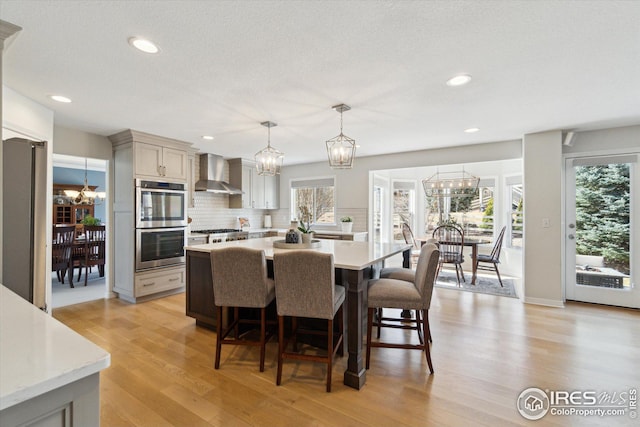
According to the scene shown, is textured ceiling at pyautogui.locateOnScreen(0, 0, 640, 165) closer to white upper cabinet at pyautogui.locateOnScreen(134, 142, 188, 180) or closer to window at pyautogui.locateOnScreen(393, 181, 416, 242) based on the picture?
white upper cabinet at pyautogui.locateOnScreen(134, 142, 188, 180)

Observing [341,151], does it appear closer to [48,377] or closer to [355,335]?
[355,335]

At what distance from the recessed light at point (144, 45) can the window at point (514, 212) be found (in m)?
6.48

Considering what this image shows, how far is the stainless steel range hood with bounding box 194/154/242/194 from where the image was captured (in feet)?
17.1

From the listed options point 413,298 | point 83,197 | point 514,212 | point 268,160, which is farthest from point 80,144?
point 514,212

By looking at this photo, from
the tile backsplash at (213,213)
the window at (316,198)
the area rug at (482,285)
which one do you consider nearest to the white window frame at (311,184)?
the window at (316,198)

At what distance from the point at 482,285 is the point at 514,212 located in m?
2.04

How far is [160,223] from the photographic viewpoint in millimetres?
4203

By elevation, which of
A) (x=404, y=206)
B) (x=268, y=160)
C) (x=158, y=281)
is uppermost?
(x=268, y=160)

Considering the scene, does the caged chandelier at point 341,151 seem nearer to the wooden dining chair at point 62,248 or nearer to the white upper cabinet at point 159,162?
the white upper cabinet at point 159,162

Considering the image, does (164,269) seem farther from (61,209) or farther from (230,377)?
(61,209)

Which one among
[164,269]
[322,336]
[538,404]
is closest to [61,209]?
[164,269]

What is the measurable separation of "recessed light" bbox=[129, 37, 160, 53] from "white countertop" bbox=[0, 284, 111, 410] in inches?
66.9

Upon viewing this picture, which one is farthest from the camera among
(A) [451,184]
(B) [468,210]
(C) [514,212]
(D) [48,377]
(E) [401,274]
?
(B) [468,210]

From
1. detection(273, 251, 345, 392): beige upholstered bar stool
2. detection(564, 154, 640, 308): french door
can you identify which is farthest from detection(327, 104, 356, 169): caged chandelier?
detection(564, 154, 640, 308): french door
